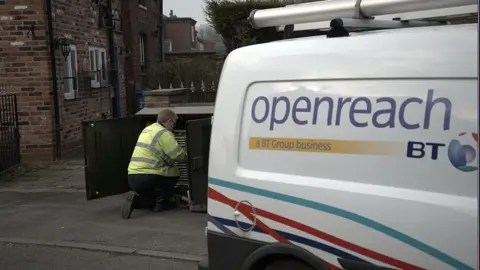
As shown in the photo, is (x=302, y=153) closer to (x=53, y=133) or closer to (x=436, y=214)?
(x=436, y=214)

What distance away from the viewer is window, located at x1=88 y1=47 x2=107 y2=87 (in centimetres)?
1459

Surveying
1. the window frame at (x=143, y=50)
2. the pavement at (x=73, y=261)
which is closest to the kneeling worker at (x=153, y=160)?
the pavement at (x=73, y=261)

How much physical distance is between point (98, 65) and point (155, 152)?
342 inches

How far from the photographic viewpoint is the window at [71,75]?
40.9 feet

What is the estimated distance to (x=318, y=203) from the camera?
297 centimetres

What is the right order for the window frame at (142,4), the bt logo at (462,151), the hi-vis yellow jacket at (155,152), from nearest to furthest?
the bt logo at (462,151), the hi-vis yellow jacket at (155,152), the window frame at (142,4)

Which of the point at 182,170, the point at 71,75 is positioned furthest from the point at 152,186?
the point at 71,75

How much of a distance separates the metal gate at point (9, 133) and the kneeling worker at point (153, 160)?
3.97 m

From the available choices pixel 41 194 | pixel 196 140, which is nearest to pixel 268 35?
pixel 196 140

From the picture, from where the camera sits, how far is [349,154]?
2875 mm

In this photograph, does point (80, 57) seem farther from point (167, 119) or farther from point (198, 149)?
point (198, 149)

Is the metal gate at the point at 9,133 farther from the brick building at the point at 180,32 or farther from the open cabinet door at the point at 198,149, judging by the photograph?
the brick building at the point at 180,32

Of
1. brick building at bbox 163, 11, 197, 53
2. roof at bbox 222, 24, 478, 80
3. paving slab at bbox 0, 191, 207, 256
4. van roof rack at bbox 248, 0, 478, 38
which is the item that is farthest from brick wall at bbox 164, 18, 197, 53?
roof at bbox 222, 24, 478, 80

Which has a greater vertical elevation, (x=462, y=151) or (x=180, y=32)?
(x=180, y=32)
